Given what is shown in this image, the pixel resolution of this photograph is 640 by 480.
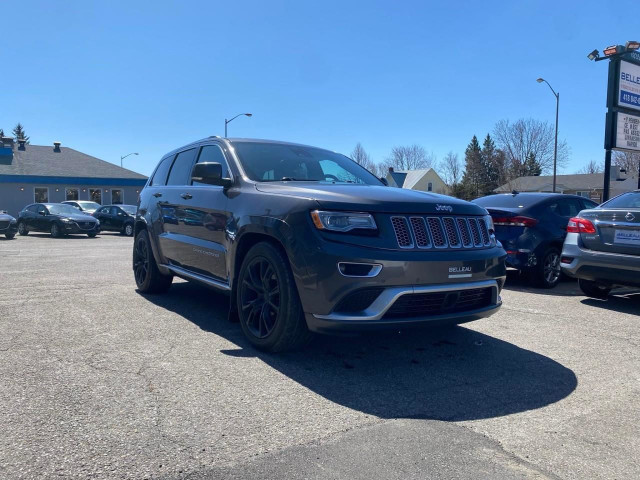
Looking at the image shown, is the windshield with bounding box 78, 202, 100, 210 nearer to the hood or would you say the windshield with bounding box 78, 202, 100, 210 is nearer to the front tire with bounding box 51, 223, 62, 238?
the front tire with bounding box 51, 223, 62, 238

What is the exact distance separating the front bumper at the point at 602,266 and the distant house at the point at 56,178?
34899 mm

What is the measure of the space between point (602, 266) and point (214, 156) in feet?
15.4

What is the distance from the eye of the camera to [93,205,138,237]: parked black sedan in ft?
80.7

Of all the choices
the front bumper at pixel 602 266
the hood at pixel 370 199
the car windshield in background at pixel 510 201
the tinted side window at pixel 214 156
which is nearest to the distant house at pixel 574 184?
the car windshield in background at pixel 510 201

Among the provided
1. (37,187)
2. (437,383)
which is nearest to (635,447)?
(437,383)

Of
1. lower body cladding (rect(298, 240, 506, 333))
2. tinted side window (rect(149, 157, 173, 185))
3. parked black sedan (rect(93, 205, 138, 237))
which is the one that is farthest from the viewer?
parked black sedan (rect(93, 205, 138, 237))

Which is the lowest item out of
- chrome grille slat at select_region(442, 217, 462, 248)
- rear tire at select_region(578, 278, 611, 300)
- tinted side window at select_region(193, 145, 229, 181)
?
rear tire at select_region(578, 278, 611, 300)

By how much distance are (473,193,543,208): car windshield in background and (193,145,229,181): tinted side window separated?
4516 millimetres

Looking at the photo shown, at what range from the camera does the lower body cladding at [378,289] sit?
11.5 feet

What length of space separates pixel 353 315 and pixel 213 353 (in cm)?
130

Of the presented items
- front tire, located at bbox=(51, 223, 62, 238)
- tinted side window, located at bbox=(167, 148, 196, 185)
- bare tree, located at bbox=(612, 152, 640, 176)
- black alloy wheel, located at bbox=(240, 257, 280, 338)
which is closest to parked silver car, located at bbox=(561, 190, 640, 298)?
black alloy wheel, located at bbox=(240, 257, 280, 338)

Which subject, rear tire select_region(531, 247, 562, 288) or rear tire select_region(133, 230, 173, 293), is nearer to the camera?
rear tire select_region(133, 230, 173, 293)

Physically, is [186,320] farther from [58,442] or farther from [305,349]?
[58,442]

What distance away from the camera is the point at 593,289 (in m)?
7.15
